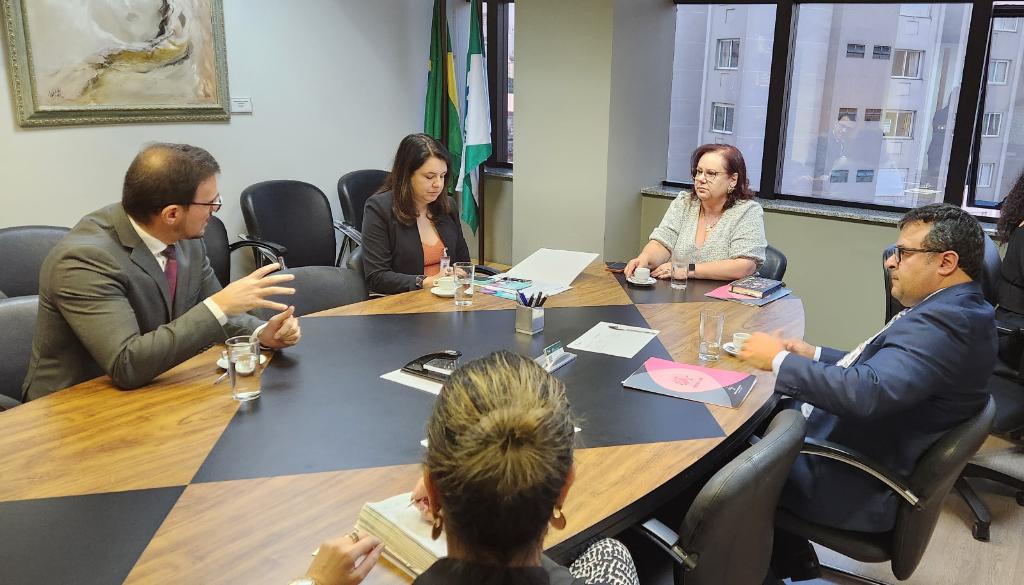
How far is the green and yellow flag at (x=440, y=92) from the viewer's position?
5.24 meters

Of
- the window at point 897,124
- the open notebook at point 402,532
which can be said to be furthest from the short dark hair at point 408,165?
the window at point 897,124

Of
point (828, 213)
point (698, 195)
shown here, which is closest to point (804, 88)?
point (828, 213)

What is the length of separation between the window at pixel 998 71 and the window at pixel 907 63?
334mm

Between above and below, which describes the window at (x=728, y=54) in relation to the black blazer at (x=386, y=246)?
above

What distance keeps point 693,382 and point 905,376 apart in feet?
1.64

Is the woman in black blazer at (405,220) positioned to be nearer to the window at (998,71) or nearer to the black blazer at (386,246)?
the black blazer at (386,246)

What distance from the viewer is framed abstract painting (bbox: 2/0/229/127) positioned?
3516mm

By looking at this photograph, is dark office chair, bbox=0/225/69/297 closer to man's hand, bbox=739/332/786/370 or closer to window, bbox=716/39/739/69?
man's hand, bbox=739/332/786/370

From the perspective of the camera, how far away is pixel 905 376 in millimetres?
1793

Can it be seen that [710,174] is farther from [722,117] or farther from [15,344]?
[15,344]

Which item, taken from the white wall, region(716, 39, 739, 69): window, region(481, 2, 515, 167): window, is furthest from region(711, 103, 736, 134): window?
the white wall

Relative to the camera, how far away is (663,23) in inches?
Result: 185

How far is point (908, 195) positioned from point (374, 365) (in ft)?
11.2

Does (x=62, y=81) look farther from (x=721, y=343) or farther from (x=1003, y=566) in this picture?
(x=1003, y=566)
